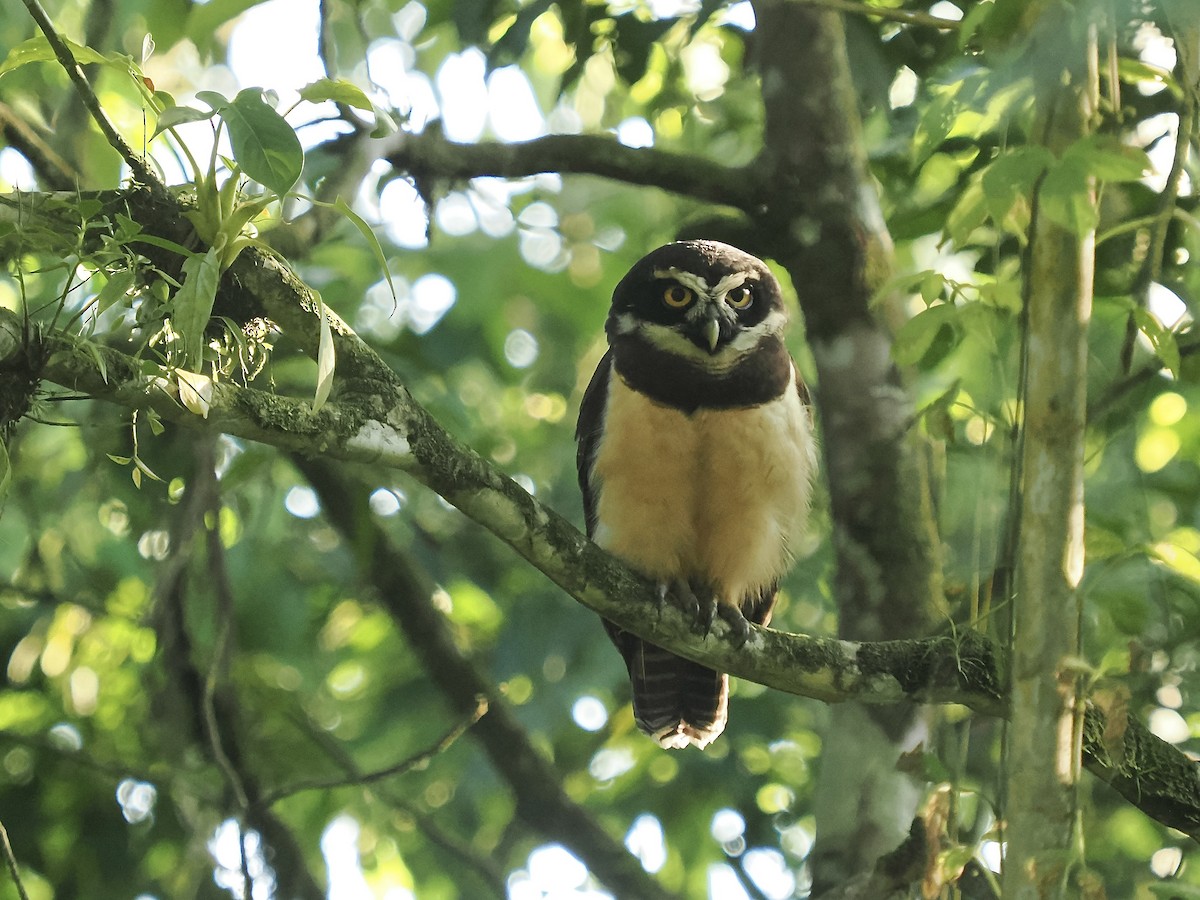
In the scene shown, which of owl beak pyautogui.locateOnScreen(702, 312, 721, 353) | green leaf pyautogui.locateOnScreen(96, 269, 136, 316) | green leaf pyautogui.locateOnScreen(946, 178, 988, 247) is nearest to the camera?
green leaf pyautogui.locateOnScreen(96, 269, 136, 316)

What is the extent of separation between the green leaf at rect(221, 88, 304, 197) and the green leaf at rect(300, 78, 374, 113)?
23cm

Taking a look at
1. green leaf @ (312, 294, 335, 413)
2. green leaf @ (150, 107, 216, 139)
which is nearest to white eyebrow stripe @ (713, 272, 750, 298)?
green leaf @ (312, 294, 335, 413)

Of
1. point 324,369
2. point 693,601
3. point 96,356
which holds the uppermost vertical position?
point 96,356

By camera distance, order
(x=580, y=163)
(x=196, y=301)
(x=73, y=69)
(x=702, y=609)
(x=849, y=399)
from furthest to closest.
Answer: (x=580, y=163) < (x=849, y=399) < (x=702, y=609) < (x=73, y=69) < (x=196, y=301)

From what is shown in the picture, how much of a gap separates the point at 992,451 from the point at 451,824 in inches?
134

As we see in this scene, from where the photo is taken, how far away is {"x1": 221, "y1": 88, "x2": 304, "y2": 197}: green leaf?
1.96 meters

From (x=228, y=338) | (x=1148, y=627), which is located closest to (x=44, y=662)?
(x=228, y=338)

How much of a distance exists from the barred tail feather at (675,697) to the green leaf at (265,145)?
10.4 ft

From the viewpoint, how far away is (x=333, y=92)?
2.25m

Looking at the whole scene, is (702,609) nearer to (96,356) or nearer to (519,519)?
(519,519)

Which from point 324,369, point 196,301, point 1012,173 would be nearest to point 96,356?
point 196,301

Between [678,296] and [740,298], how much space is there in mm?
224

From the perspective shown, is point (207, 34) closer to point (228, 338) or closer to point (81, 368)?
point (228, 338)

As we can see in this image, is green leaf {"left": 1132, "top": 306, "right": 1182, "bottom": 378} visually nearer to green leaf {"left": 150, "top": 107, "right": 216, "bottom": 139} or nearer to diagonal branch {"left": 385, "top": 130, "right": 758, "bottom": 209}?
green leaf {"left": 150, "top": 107, "right": 216, "bottom": 139}
